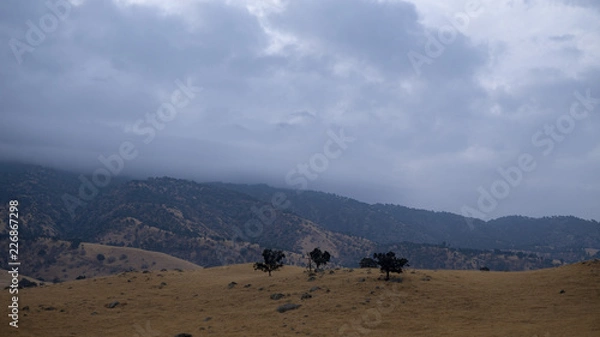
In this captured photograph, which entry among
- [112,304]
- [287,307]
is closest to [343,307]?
[287,307]

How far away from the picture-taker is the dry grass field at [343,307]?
106 ft

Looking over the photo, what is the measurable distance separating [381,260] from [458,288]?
28.1 feet

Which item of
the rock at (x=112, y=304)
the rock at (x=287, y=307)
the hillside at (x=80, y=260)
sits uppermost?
the rock at (x=287, y=307)

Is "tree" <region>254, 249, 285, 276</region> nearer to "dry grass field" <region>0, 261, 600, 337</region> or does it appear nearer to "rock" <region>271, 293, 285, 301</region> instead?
"dry grass field" <region>0, 261, 600, 337</region>

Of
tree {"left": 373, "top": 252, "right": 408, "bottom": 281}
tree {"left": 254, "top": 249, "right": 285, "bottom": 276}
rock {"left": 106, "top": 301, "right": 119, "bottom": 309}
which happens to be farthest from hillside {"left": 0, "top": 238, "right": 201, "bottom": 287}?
tree {"left": 373, "top": 252, "right": 408, "bottom": 281}

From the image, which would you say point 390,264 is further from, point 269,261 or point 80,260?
point 80,260

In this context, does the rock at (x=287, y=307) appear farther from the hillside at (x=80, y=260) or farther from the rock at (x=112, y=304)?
the hillside at (x=80, y=260)

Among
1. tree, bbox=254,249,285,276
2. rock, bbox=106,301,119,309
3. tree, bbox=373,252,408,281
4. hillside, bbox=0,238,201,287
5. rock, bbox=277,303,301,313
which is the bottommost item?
hillside, bbox=0,238,201,287

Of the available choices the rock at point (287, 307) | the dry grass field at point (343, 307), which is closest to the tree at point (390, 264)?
the dry grass field at point (343, 307)

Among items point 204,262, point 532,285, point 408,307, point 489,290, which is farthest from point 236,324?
point 204,262

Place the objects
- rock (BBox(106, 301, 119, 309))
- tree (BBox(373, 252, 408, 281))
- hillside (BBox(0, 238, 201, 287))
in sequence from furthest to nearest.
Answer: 1. hillside (BBox(0, 238, 201, 287))
2. rock (BBox(106, 301, 119, 309))
3. tree (BBox(373, 252, 408, 281))

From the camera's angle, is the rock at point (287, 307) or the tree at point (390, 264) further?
the tree at point (390, 264)

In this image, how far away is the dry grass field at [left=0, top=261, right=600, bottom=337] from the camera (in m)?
32.4

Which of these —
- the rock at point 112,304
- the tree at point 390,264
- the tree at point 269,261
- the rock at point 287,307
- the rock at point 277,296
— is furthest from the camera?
the tree at point 269,261
